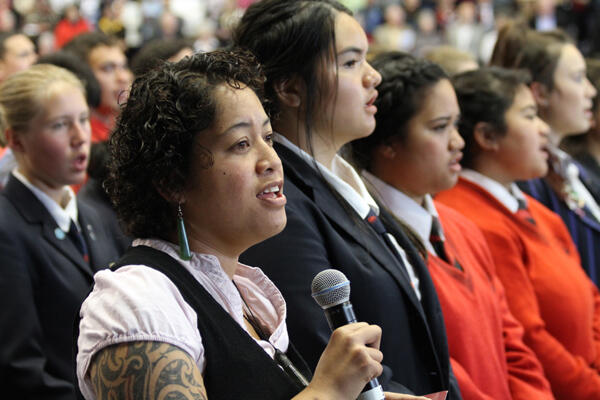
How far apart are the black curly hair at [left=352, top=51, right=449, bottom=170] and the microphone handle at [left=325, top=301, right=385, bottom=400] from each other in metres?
1.08

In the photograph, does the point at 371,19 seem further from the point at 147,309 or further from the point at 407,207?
the point at 147,309

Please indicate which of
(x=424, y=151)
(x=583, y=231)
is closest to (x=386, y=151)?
(x=424, y=151)

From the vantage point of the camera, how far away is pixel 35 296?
223cm

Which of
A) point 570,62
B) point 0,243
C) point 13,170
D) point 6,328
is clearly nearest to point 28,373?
point 6,328

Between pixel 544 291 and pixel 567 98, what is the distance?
3.40ft

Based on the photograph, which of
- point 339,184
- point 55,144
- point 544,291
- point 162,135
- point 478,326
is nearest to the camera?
point 162,135

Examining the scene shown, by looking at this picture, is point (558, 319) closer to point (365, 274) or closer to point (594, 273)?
point (594, 273)

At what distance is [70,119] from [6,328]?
0.69 metres

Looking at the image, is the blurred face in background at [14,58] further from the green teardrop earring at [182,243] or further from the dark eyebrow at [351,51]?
the green teardrop earring at [182,243]

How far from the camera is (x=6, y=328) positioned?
7.02ft

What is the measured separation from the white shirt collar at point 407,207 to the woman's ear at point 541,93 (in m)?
1.25

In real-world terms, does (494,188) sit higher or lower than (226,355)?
lower

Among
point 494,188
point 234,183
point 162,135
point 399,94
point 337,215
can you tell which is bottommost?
point 494,188

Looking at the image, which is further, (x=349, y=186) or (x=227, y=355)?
(x=349, y=186)
